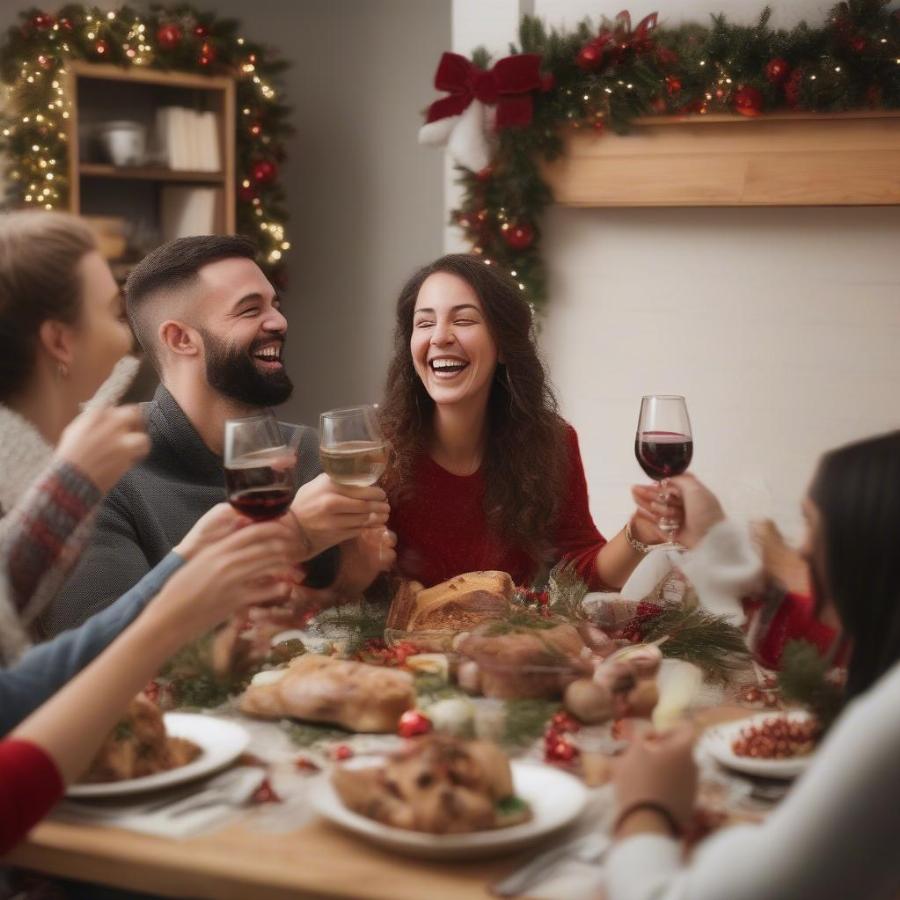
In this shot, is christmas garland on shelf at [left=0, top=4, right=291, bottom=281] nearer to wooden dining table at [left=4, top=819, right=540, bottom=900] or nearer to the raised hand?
the raised hand

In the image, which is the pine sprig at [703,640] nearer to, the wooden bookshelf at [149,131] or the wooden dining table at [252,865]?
the wooden dining table at [252,865]

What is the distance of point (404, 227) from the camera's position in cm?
564

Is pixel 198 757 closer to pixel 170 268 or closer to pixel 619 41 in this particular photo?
pixel 170 268

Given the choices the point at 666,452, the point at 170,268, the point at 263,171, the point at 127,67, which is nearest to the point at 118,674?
the point at 666,452

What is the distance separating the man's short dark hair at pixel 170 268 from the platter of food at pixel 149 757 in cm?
137

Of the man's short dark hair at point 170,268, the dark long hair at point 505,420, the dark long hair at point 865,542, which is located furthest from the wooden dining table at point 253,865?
the man's short dark hair at point 170,268

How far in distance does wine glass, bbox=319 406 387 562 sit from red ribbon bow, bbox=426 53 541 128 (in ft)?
8.16

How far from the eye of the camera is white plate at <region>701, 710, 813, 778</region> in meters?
1.38

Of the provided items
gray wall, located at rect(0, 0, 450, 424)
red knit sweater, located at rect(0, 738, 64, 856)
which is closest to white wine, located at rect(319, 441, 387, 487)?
red knit sweater, located at rect(0, 738, 64, 856)

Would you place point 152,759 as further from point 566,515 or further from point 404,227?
point 404,227

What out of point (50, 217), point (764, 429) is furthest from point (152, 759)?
point (764, 429)

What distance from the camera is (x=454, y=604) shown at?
6.48 feet

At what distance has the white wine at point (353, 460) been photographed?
73.6 inches

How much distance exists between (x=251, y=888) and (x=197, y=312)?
5.41 feet
